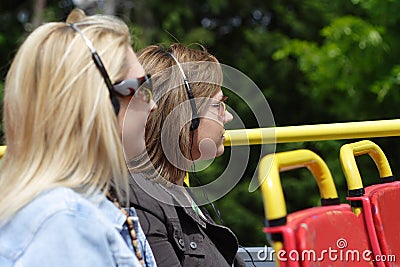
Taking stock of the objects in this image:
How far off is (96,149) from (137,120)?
0.19 meters

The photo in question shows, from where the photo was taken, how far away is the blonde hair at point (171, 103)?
73.3 inches

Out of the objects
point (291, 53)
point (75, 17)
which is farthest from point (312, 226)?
point (291, 53)

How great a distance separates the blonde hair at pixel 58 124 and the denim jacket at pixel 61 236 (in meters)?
0.02

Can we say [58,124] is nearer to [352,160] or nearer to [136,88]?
[136,88]

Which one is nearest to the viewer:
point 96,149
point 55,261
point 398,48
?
point 55,261

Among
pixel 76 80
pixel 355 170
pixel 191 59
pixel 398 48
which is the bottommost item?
pixel 398 48

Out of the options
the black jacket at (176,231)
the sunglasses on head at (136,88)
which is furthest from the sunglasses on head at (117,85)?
the black jacket at (176,231)

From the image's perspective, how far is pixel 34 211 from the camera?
3.95 feet

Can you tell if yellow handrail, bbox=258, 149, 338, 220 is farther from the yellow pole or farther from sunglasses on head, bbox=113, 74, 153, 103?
the yellow pole

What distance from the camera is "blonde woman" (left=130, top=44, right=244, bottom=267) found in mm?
1678

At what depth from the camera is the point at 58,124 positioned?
125 cm

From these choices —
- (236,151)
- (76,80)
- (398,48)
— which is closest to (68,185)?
(76,80)

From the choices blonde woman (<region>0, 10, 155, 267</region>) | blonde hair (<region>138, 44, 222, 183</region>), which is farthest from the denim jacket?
blonde hair (<region>138, 44, 222, 183</region>)

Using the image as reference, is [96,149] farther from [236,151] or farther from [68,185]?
[236,151]
